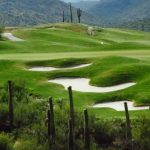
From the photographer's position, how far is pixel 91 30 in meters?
146

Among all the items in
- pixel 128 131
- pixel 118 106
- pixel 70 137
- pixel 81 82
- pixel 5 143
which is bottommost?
pixel 5 143

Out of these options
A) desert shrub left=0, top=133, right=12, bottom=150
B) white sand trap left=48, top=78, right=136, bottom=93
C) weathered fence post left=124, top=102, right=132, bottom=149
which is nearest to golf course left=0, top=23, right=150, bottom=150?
white sand trap left=48, top=78, right=136, bottom=93

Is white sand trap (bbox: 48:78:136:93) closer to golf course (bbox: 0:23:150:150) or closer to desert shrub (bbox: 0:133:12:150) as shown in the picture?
golf course (bbox: 0:23:150:150)

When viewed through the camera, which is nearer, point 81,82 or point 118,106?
point 118,106

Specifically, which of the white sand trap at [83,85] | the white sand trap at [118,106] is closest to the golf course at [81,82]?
A: the white sand trap at [83,85]

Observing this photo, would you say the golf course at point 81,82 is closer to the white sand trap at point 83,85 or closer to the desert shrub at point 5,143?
the white sand trap at point 83,85

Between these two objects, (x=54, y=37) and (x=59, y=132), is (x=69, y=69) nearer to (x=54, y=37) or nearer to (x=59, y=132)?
(x=59, y=132)

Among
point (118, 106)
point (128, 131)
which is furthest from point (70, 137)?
point (118, 106)

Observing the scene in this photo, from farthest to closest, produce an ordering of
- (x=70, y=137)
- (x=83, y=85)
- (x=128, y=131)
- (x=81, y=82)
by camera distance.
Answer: (x=81, y=82), (x=83, y=85), (x=70, y=137), (x=128, y=131)

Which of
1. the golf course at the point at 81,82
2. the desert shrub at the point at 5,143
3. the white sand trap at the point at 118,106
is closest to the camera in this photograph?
the desert shrub at the point at 5,143

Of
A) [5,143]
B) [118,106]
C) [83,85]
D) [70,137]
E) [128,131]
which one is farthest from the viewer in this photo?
[83,85]

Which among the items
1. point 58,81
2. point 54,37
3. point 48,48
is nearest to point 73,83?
point 58,81

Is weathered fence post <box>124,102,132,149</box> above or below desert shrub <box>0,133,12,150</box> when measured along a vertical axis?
above

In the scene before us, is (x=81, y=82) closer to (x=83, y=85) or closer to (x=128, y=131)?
(x=83, y=85)
